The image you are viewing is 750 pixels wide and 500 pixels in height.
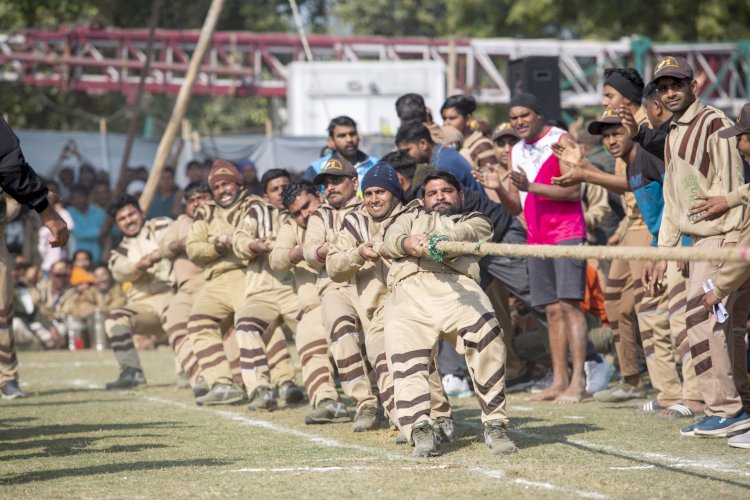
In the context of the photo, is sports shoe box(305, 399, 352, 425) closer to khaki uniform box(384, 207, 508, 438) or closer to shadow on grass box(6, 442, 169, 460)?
shadow on grass box(6, 442, 169, 460)

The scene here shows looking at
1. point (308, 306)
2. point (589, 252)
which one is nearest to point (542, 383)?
point (308, 306)

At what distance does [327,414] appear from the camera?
9258 mm

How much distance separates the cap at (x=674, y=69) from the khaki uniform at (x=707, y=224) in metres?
0.23

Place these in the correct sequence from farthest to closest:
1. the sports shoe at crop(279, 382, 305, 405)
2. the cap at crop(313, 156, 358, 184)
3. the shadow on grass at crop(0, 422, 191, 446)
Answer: the sports shoe at crop(279, 382, 305, 405) → the cap at crop(313, 156, 358, 184) → the shadow on grass at crop(0, 422, 191, 446)

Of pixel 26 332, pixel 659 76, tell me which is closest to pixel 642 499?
pixel 659 76

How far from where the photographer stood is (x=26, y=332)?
727 inches

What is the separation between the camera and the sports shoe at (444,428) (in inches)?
309

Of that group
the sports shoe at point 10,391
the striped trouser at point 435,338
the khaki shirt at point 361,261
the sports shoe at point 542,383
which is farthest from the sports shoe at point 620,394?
the sports shoe at point 10,391

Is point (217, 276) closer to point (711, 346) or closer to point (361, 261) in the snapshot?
point (361, 261)

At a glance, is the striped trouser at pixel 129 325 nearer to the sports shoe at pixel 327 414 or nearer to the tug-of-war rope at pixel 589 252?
the sports shoe at pixel 327 414

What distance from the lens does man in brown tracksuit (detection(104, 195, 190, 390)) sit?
12.9 meters

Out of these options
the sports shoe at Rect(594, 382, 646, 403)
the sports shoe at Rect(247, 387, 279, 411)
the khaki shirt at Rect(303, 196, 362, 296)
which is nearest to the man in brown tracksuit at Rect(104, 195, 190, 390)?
the sports shoe at Rect(247, 387, 279, 411)

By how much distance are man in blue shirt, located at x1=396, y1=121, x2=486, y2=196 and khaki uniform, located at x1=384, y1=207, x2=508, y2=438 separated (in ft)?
8.10

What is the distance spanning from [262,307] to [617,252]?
5415 mm
